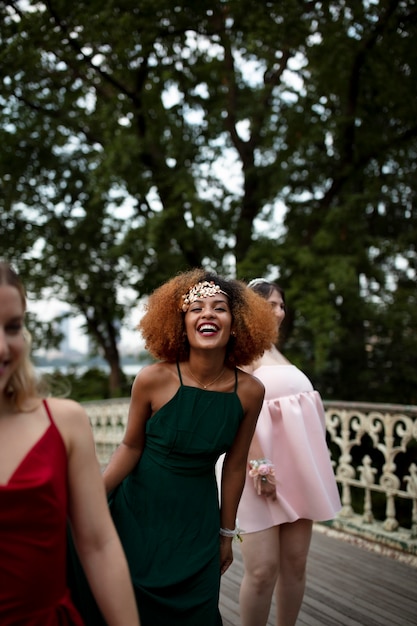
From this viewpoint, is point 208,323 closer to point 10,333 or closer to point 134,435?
point 134,435

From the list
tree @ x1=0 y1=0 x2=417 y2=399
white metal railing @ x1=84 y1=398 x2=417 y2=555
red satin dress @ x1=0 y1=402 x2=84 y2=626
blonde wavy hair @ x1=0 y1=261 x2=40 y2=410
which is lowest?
white metal railing @ x1=84 y1=398 x2=417 y2=555

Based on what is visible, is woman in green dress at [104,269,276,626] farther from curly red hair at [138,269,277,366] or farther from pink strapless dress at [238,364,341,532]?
pink strapless dress at [238,364,341,532]

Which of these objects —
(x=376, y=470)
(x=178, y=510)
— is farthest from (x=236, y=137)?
(x=178, y=510)

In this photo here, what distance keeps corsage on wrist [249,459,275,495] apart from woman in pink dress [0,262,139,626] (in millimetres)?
1525

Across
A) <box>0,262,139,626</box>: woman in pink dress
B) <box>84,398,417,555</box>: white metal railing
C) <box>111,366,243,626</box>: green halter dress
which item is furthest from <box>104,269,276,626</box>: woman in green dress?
<box>84,398,417,555</box>: white metal railing

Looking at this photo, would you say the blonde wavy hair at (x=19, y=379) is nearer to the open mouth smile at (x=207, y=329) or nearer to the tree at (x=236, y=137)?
the open mouth smile at (x=207, y=329)

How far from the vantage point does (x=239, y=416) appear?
2.19 meters

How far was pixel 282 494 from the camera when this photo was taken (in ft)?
9.34

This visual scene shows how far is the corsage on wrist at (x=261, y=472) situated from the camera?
2727 millimetres

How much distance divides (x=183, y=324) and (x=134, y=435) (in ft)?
1.70

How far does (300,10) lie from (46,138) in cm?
616

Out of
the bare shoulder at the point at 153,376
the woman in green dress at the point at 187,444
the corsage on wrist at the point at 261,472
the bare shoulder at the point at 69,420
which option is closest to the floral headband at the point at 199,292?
the woman in green dress at the point at 187,444

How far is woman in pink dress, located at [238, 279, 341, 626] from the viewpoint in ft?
8.80

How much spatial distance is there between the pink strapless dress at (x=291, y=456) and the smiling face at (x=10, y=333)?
184 cm
